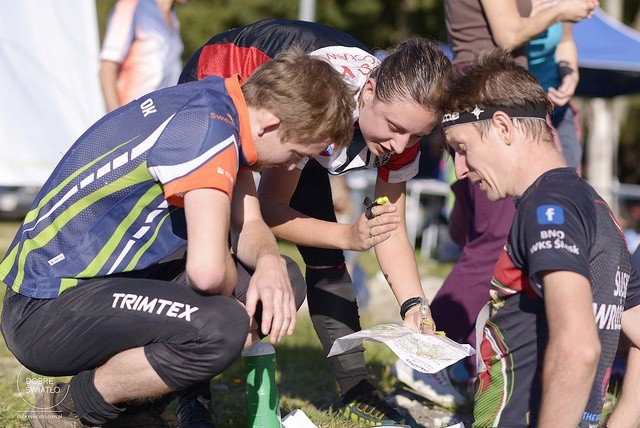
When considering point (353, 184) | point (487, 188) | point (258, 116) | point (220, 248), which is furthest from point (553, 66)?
point (353, 184)

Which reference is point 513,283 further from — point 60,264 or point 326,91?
point 60,264

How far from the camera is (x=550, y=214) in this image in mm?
2229

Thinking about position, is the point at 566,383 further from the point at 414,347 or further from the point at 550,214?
the point at 414,347

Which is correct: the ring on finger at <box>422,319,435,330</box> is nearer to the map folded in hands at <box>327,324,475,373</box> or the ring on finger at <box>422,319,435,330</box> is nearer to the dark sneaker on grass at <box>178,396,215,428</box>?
the map folded in hands at <box>327,324,475,373</box>

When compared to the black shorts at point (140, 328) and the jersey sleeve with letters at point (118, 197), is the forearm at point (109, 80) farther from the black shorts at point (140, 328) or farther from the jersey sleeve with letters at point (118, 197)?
the black shorts at point (140, 328)

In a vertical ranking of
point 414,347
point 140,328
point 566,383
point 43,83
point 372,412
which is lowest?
point 43,83

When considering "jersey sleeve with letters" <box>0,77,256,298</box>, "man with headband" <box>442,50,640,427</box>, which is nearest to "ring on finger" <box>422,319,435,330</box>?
"man with headband" <box>442,50,640,427</box>

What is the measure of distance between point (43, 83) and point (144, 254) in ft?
16.3

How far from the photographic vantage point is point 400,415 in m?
3.23

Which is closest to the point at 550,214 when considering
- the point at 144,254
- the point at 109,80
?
the point at 144,254

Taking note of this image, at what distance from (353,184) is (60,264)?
670cm

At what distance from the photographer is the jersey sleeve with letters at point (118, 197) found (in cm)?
250

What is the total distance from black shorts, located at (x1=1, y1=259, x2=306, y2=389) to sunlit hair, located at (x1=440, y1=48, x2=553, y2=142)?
935 millimetres

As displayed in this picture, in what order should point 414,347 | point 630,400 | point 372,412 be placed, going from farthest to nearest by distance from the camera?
point 372,412 → point 630,400 → point 414,347
